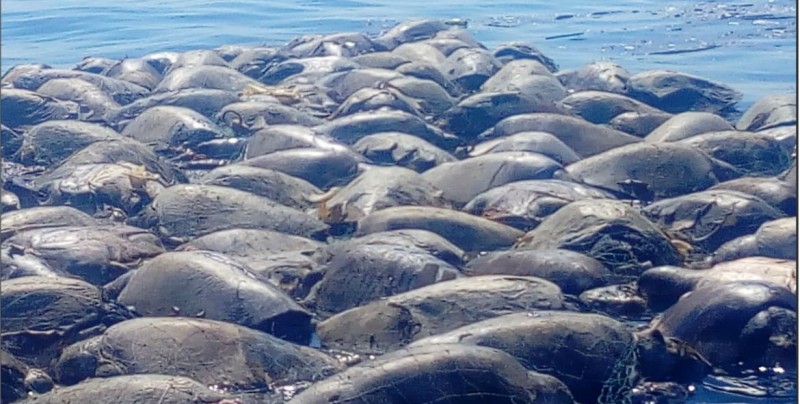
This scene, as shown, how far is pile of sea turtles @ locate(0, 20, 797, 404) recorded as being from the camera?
17.9 feet

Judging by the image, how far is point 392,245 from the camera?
22.2ft

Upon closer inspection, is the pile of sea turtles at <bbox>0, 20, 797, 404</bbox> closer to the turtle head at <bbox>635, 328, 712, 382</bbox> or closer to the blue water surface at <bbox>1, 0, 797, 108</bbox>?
the turtle head at <bbox>635, 328, 712, 382</bbox>

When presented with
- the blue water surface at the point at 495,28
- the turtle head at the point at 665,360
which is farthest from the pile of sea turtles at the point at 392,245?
the blue water surface at the point at 495,28

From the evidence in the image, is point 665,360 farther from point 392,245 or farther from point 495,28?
point 495,28

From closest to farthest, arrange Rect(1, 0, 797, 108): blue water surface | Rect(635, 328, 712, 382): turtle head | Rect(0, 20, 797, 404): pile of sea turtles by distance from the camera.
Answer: Rect(0, 20, 797, 404): pile of sea turtles, Rect(635, 328, 712, 382): turtle head, Rect(1, 0, 797, 108): blue water surface

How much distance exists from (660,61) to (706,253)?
9.62 m

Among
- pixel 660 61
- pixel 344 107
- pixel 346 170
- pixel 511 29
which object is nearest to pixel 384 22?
pixel 511 29

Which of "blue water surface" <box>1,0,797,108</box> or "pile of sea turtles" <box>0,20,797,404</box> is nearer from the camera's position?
"pile of sea turtles" <box>0,20,797,404</box>

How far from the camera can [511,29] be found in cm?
2070

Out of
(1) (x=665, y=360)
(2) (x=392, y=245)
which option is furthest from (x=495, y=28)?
(1) (x=665, y=360)

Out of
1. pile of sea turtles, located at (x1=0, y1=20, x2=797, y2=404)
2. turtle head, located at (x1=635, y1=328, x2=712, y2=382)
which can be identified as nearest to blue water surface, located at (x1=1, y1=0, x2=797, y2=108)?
pile of sea turtles, located at (x1=0, y1=20, x2=797, y2=404)

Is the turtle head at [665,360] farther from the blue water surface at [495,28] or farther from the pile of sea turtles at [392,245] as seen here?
the blue water surface at [495,28]

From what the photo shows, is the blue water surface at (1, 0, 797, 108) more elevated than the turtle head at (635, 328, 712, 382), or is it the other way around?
the turtle head at (635, 328, 712, 382)

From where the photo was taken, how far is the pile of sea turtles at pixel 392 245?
17.9ft
